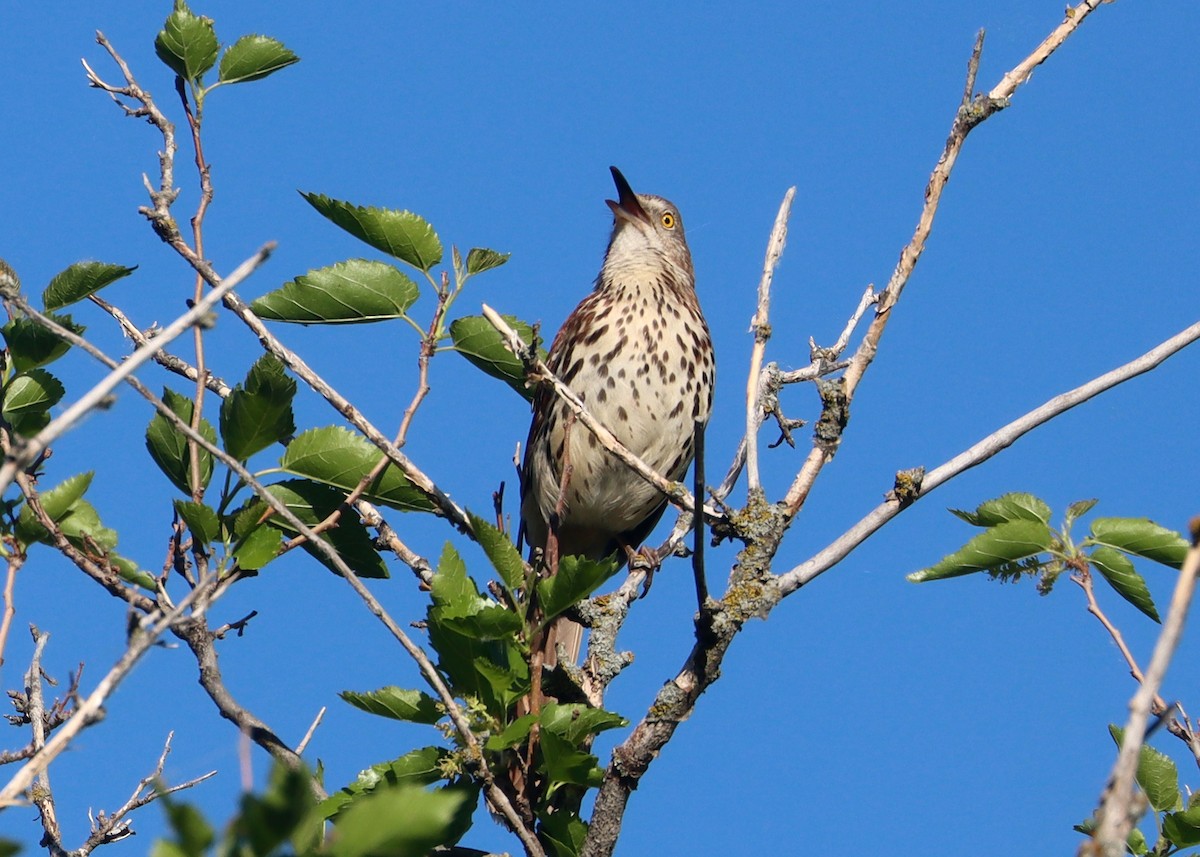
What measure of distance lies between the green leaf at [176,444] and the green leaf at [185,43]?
2.98 feet

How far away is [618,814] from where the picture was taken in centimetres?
345

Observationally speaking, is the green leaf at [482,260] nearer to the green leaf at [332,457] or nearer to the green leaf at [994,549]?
the green leaf at [332,457]

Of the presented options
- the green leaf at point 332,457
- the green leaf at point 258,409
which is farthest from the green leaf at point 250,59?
the green leaf at point 332,457

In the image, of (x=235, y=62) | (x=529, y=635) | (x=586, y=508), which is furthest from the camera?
(x=586, y=508)

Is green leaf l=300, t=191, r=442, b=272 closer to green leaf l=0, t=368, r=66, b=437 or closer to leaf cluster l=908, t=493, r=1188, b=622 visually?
green leaf l=0, t=368, r=66, b=437

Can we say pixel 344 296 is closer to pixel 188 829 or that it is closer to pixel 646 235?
pixel 188 829

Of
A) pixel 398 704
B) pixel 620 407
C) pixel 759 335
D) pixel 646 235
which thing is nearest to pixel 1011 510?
pixel 759 335

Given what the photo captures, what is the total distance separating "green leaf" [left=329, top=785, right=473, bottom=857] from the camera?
1566 millimetres

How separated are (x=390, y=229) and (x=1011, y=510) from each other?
1794mm

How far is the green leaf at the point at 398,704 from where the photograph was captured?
356 centimetres

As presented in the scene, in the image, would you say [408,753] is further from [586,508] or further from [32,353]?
[586,508]

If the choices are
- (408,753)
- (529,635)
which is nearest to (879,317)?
(529,635)

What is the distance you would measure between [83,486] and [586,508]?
3.04m

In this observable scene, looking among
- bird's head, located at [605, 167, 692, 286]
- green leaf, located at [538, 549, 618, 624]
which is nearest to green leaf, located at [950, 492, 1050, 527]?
green leaf, located at [538, 549, 618, 624]
